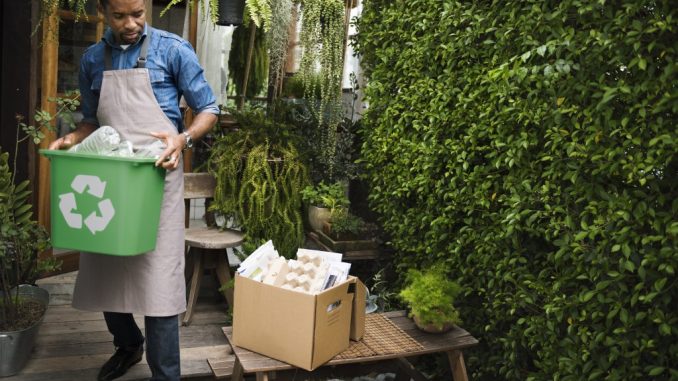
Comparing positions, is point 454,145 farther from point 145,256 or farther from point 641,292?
point 145,256

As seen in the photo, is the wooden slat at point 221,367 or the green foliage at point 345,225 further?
the green foliage at point 345,225

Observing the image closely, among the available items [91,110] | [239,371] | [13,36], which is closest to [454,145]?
[239,371]

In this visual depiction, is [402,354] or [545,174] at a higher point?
[545,174]

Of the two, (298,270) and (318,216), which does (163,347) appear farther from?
(318,216)

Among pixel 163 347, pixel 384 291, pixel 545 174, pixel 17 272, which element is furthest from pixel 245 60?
pixel 545 174

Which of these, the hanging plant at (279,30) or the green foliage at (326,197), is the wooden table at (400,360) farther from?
the hanging plant at (279,30)

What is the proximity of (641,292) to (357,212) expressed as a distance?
280 centimetres

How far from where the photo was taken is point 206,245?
4137 mm

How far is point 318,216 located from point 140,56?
1.88 m

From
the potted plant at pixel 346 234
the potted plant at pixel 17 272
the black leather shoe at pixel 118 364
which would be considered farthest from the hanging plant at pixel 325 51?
the black leather shoe at pixel 118 364

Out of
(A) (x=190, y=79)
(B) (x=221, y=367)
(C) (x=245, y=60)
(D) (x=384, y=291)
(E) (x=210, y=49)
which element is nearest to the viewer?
(A) (x=190, y=79)

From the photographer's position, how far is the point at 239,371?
2.87m

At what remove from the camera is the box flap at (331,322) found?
8.47ft

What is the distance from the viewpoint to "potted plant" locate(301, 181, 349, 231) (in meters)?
4.36
